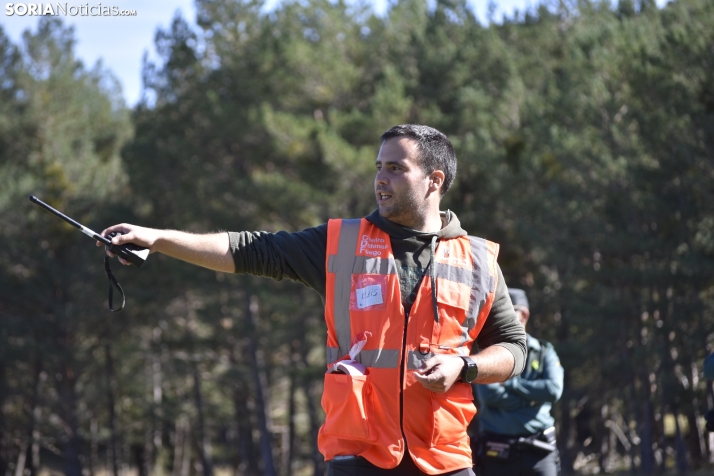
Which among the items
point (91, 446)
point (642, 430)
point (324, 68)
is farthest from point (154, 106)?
point (642, 430)

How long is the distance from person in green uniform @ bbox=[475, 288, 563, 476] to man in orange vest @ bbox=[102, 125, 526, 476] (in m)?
2.25

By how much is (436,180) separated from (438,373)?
32.2 inches

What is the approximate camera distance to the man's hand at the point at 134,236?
2.73m

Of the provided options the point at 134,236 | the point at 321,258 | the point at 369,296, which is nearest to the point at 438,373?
the point at 369,296

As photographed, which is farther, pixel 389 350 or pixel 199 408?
pixel 199 408

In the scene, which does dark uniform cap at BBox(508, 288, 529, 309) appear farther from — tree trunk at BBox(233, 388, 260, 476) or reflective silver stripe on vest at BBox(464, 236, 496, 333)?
tree trunk at BBox(233, 388, 260, 476)

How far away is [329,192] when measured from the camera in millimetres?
20812

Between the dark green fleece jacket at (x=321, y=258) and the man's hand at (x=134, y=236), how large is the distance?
29cm

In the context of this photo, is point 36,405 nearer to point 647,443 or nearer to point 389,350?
point 647,443

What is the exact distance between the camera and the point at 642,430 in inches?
703

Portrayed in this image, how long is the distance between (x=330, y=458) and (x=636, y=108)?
13.8 meters

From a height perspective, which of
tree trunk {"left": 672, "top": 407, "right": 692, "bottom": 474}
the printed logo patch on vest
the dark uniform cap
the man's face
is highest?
the man's face

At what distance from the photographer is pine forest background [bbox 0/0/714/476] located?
15.4 meters

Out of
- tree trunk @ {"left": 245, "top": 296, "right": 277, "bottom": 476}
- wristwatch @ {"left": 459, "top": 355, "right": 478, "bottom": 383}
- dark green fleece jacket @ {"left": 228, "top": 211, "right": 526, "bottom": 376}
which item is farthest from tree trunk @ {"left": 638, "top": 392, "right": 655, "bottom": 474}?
wristwatch @ {"left": 459, "top": 355, "right": 478, "bottom": 383}
